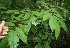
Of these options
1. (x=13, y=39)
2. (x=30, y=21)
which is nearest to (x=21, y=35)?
(x=13, y=39)

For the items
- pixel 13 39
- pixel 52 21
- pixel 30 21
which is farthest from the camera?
pixel 30 21

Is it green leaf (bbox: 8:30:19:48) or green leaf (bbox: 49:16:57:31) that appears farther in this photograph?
green leaf (bbox: 49:16:57:31)

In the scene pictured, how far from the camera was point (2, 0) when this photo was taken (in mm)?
2436

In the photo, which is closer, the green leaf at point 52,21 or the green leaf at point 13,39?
the green leaf at point 13,39

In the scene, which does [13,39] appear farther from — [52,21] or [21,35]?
[52,21]

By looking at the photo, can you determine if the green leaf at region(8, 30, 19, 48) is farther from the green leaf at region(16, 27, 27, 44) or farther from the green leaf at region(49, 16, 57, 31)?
the green leaf at region(49, 16, 57, 31)

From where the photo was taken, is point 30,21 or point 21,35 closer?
point 21,35

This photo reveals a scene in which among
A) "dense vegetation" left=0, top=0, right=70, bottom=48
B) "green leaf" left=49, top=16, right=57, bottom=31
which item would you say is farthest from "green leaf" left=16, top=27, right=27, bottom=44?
"green leaf" left=49, top=16, right=57, bottom=31

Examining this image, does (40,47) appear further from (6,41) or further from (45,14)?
(6,41)

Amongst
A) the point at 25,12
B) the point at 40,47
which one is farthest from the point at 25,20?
the point at 40,47

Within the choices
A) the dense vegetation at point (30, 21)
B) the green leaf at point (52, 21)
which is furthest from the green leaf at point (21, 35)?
the green leaf at point (52, 21)

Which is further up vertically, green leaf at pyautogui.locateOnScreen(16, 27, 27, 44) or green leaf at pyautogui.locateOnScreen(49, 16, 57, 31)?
green leaf at pyautogui.locateOnScreen(49, 16, 57, 31)

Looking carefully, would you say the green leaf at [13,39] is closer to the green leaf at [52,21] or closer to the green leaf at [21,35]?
the green leaf at [21,35]

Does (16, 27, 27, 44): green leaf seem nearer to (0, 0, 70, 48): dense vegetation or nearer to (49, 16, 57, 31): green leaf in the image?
(0, 0, 70, 48): dense vegetation
